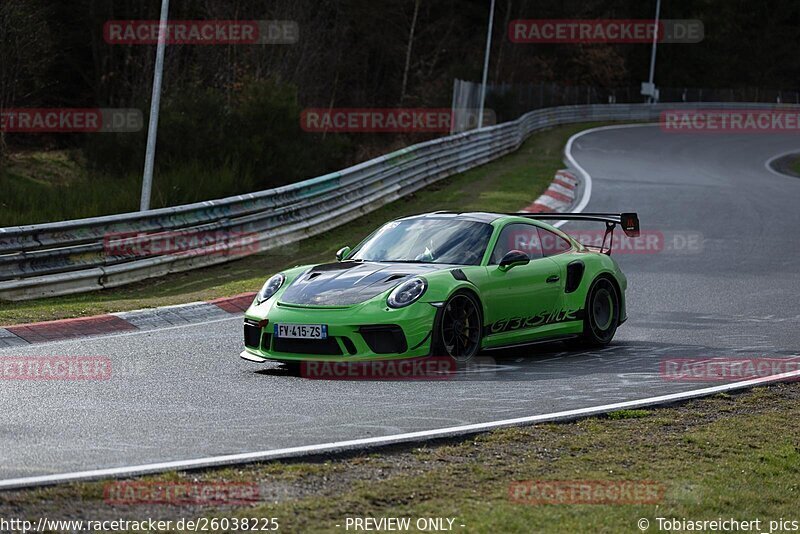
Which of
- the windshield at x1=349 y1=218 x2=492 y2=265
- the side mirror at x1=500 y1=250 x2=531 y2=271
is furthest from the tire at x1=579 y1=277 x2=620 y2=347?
the windshield at x1=349 y1=218 x2=492 y2=265

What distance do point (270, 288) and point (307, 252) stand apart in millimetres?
8829

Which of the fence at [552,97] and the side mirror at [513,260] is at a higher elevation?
the fence at [552,97]

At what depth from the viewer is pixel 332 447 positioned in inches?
249

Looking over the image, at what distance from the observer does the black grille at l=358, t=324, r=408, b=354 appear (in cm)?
936

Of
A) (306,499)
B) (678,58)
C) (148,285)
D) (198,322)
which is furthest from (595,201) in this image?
(678,58)

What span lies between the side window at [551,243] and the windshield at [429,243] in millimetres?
700

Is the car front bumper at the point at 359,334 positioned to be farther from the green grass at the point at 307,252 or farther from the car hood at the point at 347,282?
the green grass at the point at 307,252

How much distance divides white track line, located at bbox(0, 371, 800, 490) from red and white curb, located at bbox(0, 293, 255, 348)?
17.7ft

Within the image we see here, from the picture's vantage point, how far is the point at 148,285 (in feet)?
51.7

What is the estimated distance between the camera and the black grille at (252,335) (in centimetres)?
974

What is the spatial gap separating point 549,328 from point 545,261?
0.63 metres

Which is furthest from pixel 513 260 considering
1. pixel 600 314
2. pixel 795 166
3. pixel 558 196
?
pixel 795 166

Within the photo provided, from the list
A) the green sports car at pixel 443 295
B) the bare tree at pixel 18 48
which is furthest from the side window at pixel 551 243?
the bare tree at pixel 18 48

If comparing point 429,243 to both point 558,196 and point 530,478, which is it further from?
point 558,196
